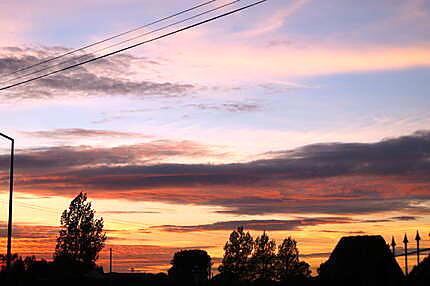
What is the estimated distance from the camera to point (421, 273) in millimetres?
73750

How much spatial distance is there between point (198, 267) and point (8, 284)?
78.7 meters

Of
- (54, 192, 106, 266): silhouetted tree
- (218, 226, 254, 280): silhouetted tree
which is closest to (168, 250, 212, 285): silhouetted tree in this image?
(218, 226, 254, 280): silhouetted tree

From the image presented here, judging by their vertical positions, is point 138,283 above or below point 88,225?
below

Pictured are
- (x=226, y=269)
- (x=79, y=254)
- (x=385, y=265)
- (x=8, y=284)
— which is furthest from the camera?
(x=226, y=269)

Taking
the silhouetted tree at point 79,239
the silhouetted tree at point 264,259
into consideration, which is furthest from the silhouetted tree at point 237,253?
the silhouetted tree at point 79,239

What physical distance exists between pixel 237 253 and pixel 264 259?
23.7ft

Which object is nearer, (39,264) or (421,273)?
(421,273)

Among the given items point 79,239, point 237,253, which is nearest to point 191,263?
point 237,253

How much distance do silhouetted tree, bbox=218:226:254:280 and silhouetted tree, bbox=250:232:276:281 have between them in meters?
1.68

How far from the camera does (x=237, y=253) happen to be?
138875mm

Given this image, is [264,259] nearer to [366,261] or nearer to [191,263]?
[191,263]

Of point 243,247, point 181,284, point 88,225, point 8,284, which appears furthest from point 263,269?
point 8,284

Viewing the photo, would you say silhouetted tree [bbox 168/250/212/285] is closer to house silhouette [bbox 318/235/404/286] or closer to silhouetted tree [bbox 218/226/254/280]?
silhouetted tree [bbox 218/226/254/280]

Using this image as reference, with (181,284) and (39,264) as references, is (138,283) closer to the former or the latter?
(181,284)
